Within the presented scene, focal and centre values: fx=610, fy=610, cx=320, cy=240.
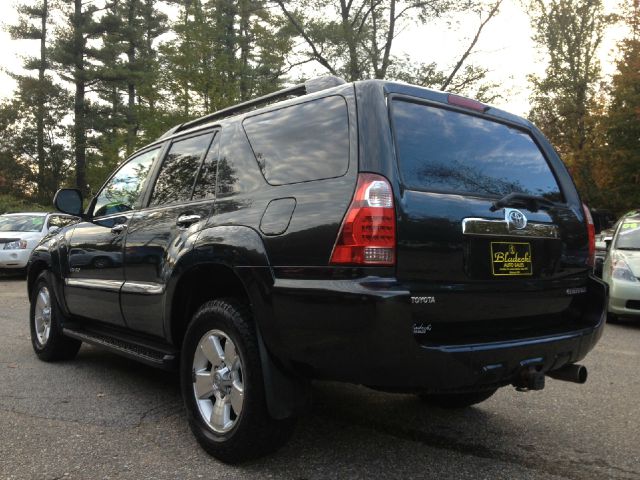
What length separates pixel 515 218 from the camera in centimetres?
296

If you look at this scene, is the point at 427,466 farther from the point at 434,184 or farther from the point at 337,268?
the point at 434,184

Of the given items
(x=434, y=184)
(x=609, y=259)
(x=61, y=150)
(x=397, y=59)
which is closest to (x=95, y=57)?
(x=61, y=150)

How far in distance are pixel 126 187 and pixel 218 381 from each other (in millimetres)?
2147

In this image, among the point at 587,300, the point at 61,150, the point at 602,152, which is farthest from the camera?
the point at 61,150

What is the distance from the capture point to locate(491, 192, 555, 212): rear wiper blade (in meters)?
2.93

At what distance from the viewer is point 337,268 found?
260 centimetres

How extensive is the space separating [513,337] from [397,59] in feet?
76.7

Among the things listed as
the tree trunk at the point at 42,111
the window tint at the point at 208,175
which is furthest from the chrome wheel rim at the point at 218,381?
the tree trunk at the point at 42,111

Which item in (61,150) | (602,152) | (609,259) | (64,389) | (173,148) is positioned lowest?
(64,389)

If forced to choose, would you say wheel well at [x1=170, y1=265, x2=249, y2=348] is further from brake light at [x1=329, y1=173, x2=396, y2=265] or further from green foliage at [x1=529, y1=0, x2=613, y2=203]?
green foliage at [x1=529, y1=0, x2=613, y2=203]

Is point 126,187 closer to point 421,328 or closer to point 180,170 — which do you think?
point 180,170

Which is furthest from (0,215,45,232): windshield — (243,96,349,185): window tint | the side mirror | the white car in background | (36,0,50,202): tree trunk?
(36,0,50,202): tree trunk

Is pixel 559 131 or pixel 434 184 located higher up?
pixel 559 131

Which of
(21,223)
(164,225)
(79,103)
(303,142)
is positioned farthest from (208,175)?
(79,103)
